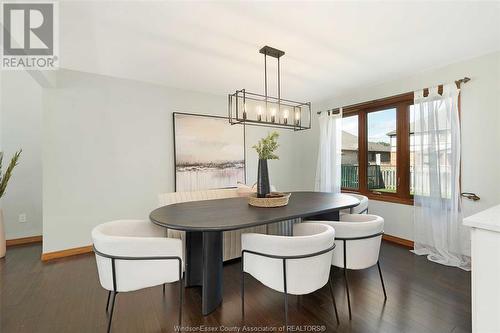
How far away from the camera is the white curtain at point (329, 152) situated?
4.18m

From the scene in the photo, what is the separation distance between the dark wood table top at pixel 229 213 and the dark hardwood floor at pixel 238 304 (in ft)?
2.57

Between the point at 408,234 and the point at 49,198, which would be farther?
the point at 408,234

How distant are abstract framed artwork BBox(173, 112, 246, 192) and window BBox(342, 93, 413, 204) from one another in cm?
198

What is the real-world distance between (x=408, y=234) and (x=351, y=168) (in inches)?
54.2

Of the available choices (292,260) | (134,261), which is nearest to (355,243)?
(292,260)

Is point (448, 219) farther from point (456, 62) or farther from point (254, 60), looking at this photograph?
point (254, 60)

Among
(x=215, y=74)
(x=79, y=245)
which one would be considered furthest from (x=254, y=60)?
(x=79, y=245)

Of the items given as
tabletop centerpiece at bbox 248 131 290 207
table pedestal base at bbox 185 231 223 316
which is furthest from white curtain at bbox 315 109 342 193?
table pedestal base at bbox 185 231 223 316

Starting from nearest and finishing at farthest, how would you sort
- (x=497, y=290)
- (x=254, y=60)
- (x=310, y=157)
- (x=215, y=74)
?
1. (x=497, y=290)
2. (x=254, y=60)
3. (x=215, y=74)
4. (x=310, y=157)

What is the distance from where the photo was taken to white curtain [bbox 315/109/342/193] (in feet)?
13.7

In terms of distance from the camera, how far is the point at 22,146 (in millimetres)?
3516

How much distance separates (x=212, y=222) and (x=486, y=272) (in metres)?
1.69

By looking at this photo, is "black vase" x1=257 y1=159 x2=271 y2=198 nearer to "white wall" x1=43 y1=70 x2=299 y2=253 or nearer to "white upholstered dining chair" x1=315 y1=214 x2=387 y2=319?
"white upholstered dining chair" x1=315 y1=214 x2=387 y2=319

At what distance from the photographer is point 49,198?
117 inches
